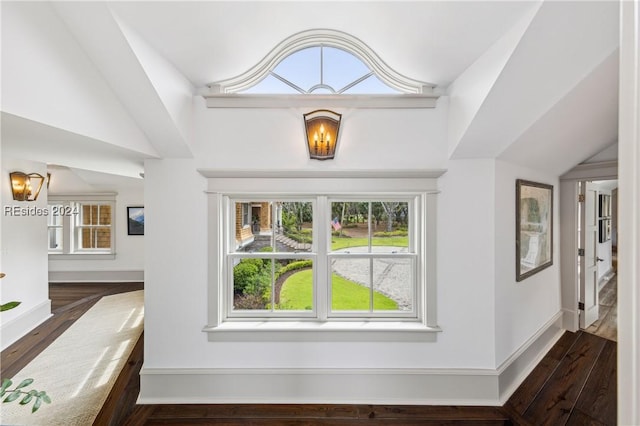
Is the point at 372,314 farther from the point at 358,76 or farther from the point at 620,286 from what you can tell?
the point at 358,76

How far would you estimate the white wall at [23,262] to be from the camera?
2332 mm

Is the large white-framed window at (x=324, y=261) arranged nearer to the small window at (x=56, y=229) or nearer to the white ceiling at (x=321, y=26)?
the white ceiling at (x=321, y=26)

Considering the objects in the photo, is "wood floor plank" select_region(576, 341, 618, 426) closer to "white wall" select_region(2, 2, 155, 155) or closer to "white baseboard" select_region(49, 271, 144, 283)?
"white wall" select_region(2, 2, 155, 155)

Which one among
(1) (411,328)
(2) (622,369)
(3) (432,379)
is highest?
(2) (622,369)

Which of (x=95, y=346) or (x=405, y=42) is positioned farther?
(x=95, y=346)

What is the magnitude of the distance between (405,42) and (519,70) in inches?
24.6

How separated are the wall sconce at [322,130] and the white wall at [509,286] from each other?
1.24 meters

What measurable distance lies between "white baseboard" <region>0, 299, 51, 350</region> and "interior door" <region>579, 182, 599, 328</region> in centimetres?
581

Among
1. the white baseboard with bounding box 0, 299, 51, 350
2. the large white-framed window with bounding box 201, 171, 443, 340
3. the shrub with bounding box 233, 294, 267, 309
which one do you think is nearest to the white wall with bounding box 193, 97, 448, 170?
the large white-framed window with bounding box 201, 171, 443, 340

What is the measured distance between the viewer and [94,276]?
4031mm

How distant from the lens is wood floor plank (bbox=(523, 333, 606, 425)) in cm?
178

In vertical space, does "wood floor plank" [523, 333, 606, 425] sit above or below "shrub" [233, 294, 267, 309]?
below

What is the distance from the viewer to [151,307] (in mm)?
1843

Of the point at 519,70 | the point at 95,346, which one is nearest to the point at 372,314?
the point at 519,70
